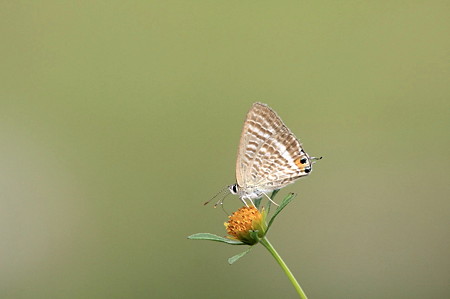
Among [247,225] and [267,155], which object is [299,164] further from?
[247,225]

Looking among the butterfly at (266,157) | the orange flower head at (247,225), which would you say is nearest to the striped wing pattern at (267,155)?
the butterfly at (266,157)

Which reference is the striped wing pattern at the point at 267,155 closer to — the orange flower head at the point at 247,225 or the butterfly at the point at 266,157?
the butterfly at the point at 266,157

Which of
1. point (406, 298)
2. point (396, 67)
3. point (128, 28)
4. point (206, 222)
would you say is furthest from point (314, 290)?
point (128, 28)

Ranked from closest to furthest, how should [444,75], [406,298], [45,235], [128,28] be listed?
[406,298]
[45,235]
[444,75]
[128,28]

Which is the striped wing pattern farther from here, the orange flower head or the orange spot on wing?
the orange flower head

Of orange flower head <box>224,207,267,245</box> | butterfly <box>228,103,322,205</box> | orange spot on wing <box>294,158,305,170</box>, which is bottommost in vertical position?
orange flower head <box>224,207,267,245</box>

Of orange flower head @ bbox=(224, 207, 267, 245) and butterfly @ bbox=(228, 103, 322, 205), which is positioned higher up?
butterfly @ bbox=(228, 103, 322, 205)

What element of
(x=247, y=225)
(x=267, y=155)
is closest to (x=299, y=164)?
(x=267, y=155)

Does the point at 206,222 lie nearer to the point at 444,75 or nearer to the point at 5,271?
the point at 5,271

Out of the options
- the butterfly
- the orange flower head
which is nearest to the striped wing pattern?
the butterfly
